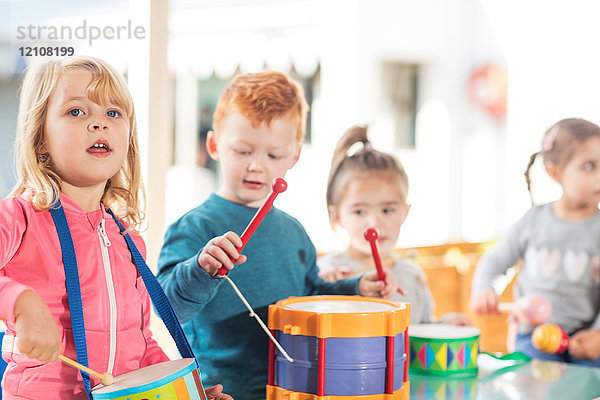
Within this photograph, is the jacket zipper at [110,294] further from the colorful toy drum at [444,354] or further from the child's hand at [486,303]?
the child's hand at [486,303]

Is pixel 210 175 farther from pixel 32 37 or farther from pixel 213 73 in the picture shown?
pixel 213 73

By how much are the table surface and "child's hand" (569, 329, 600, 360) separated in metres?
0.18

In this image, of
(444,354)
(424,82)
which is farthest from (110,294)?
(424,82)

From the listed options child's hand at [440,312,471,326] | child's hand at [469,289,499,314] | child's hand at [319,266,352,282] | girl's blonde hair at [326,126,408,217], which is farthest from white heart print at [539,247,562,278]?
child's hand at [319,266,352,282]

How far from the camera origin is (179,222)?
1212mm

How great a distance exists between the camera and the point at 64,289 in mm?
887

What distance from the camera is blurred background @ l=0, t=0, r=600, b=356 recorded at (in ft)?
8.39

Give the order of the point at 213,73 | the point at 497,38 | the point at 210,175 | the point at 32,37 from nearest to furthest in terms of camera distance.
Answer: the point at 32,37 → the point at 210,175 → the point at 213,73 → the point at 497,38

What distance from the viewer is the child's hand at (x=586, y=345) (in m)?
1.58

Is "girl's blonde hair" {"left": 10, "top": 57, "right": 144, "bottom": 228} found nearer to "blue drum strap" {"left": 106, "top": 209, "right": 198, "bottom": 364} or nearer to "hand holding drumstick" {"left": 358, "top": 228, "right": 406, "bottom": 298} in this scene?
"blue drum strap" {"left": 106, "top": 209, "right": 198, "bottom": 364}

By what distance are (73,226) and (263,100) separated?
1.48 feet

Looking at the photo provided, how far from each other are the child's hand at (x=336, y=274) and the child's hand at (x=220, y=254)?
411 mm

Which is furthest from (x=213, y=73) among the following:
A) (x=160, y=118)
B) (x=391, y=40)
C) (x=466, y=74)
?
(x=160, y=118)

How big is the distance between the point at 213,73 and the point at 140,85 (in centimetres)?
204
